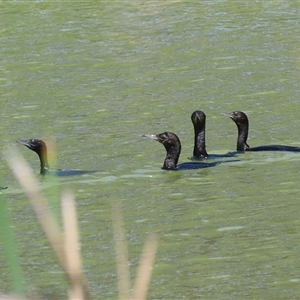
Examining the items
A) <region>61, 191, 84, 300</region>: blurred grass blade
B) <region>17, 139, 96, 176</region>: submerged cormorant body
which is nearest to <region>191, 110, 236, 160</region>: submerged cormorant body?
<region>17, 139, 96, 176</region>: submerged cormorant body

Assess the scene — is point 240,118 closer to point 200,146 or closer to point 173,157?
point 200,146

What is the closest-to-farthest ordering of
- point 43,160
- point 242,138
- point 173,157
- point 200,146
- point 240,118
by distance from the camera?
point 173,157
point 43,160
point 200,146
point 242,138
point 240,118

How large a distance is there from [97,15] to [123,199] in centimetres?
1578

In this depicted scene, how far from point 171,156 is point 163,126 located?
2.77 meters

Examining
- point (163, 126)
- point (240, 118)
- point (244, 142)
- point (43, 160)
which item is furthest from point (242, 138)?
point (43, 160)

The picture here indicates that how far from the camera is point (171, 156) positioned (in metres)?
13.1

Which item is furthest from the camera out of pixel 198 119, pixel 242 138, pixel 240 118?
pixel 240 118

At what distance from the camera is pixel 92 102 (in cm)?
1792

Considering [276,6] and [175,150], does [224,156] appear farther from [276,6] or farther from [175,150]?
[276,6]

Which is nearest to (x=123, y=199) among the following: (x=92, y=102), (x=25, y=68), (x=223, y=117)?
(x=223, y=117)

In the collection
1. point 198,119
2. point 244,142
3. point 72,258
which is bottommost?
point 244,142

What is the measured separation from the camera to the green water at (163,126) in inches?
332

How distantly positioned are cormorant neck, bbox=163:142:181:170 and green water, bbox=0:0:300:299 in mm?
216

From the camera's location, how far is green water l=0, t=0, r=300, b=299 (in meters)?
8.44
